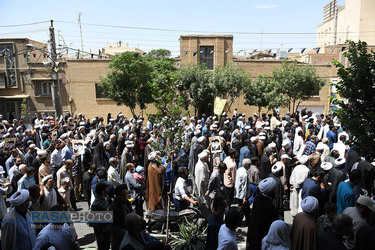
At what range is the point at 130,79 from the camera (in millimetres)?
21781

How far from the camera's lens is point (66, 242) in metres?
4.30

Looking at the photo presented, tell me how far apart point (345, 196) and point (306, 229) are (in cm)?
204

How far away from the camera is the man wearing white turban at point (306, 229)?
14.9ft

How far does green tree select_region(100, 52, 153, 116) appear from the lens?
21.5 metres

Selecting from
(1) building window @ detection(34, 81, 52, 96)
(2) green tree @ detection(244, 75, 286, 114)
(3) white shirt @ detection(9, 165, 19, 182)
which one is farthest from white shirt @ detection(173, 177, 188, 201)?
(1) building window @ detection(34, 81, 52, 96)

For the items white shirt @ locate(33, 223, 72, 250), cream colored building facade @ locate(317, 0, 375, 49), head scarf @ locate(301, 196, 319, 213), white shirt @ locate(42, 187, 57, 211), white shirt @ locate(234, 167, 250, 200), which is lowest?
white shirt @ locate(234, 167, 250, 200)

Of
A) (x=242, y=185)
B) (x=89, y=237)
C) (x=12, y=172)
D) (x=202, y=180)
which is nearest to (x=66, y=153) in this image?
(x=12, y=172)

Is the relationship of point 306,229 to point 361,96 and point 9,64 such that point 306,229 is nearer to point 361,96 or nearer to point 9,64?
point 361,96

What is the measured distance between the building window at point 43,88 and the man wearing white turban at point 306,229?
89.1 ft

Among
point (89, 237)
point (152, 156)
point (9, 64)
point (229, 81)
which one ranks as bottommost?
point (89, 237)

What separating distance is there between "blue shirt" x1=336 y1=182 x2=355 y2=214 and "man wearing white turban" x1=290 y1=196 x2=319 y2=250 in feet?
5.85

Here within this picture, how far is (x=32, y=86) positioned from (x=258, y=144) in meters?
24.1

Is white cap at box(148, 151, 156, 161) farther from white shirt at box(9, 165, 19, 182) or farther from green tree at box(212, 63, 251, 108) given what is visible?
green tree at box(212, 63, 251, 108)

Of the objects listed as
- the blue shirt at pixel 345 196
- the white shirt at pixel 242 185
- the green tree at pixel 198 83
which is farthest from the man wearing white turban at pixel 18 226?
the green tree at pixel 198 83
